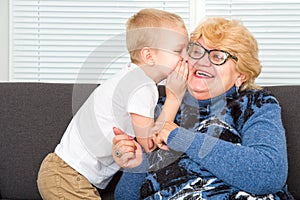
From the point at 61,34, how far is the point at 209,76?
64.3 inches

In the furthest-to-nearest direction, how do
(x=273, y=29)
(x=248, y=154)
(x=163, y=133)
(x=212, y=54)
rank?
1. (x=273, y=29)
2. (x=212, y=54)
3. (x=163, y=133)
4. (x=248, y=154)

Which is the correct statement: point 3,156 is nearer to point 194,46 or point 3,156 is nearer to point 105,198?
point 105,198

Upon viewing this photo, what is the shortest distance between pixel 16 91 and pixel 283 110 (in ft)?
3.74

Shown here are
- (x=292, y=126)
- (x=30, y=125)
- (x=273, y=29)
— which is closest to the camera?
(x=292, y=126)

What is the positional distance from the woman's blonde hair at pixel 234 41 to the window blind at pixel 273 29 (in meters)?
1.28

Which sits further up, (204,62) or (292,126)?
(204,62)

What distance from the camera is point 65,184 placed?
215 centimetres

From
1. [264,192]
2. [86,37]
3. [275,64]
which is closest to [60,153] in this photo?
[264,192]

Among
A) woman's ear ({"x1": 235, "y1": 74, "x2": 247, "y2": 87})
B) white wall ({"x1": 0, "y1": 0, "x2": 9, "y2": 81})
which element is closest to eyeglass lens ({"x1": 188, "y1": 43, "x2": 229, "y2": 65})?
woman's ear ({"x1": 235, "y1": 74, "x2": 247, "y2": 87})

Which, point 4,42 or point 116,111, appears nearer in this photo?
point 116,111

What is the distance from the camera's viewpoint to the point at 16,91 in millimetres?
2471

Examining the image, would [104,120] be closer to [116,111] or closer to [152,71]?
[116,111]

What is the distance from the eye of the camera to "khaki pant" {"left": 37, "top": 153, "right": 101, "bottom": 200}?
84.4 inches

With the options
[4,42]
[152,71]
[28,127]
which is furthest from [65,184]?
[4,42]
